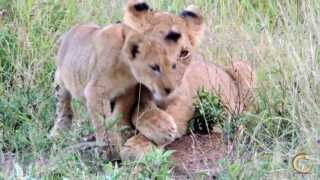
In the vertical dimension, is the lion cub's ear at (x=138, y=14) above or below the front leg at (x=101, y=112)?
above

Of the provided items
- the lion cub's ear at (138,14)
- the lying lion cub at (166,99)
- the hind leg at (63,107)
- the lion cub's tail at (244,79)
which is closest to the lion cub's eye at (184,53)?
the lying lion cub at (166,99)

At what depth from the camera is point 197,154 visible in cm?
491

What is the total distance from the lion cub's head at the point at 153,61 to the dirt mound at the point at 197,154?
1.24ft

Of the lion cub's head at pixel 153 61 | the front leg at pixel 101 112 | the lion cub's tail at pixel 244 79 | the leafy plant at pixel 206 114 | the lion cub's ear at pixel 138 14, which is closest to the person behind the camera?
the lion cub's head at pixel 153 61

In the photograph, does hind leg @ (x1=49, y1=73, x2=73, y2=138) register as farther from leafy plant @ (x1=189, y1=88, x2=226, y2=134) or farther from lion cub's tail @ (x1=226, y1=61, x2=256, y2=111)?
lion cub's tail @ (x1=226, y1=61, x2=256, y2=111)

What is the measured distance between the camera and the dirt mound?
469 centimetres

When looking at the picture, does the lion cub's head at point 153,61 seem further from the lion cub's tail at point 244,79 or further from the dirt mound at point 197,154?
the lion cub's tail at point 244,79

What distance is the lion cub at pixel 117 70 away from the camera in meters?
4.58

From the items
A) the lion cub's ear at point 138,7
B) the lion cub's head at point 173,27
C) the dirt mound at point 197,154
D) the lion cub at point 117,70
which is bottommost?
the dirt mound at point 197,154

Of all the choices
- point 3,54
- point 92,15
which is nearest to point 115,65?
point 3,54

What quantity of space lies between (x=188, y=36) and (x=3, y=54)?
1.88 m

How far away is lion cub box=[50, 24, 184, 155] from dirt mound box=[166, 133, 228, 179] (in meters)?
0.31

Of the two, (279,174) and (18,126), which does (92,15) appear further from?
(279,174)

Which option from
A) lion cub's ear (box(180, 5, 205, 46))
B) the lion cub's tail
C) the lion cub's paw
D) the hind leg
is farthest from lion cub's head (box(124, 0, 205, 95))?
the hind leg
